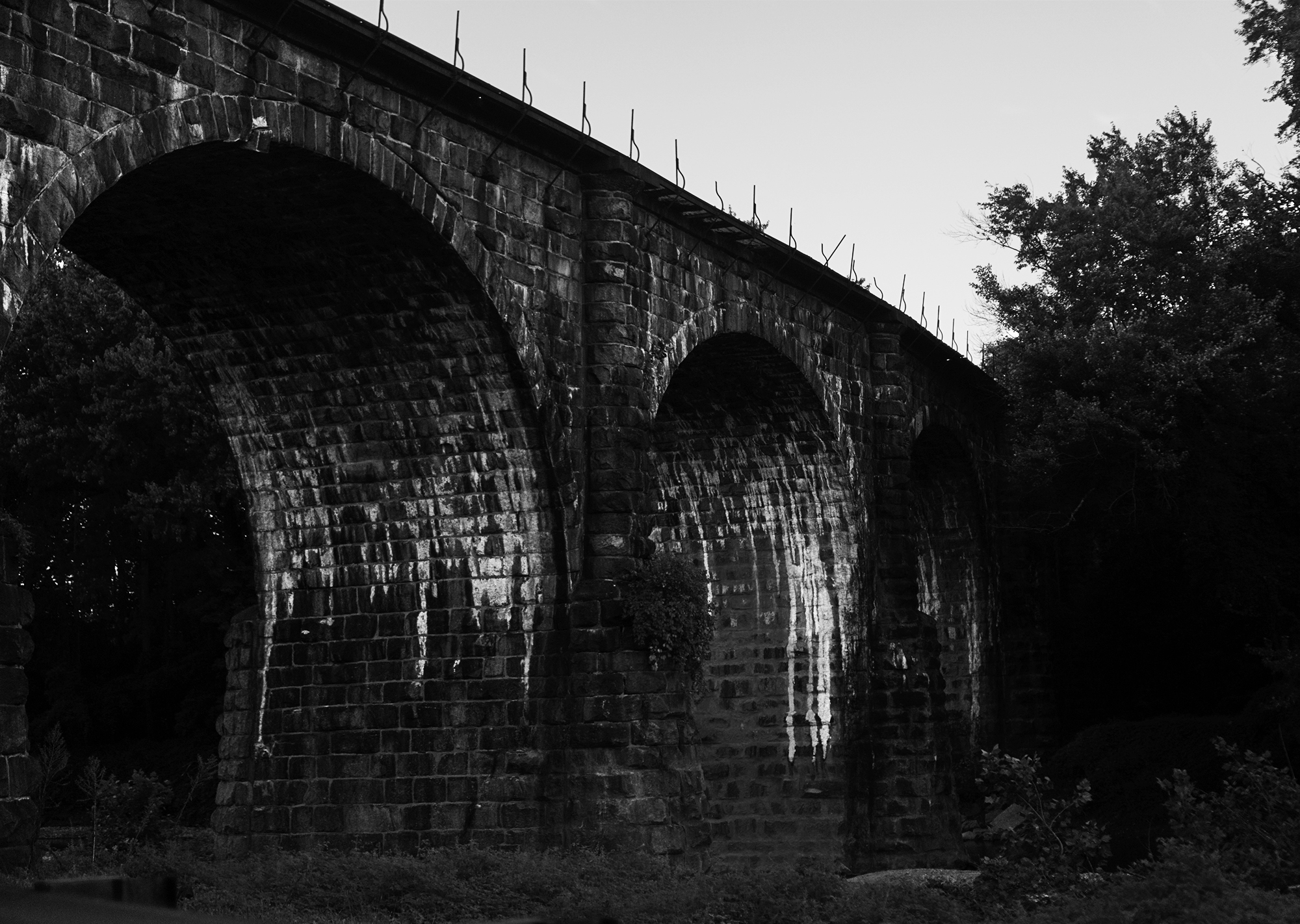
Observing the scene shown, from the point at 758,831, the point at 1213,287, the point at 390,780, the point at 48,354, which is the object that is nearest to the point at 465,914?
the point at 390,780

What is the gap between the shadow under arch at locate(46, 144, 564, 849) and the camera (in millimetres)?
15859

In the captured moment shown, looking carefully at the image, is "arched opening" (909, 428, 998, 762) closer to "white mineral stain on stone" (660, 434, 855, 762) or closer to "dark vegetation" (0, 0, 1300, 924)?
"dark vegetation" (0, 0, 1300, 924)

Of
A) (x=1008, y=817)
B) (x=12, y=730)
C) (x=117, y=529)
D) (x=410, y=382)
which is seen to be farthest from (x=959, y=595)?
(x=12, y=730)

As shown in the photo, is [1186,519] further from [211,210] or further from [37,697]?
[37,697]

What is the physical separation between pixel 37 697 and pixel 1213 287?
1163 inches

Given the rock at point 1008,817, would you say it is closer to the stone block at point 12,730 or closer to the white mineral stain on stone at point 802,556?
the white mineral stain on stone at point 802,556

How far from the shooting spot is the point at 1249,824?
1262 centimetres

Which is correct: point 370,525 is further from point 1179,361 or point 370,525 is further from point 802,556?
point 1179,361

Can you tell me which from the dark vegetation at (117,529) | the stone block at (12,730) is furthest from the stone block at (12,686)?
the dark vegetation at (117,529)

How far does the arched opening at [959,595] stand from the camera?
31.5 m

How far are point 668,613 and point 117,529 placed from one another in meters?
23.4

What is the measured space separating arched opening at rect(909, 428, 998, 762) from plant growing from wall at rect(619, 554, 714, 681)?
49.9 feet

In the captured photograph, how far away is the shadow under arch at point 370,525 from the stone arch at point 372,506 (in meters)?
0.02

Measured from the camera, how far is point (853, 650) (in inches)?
926
